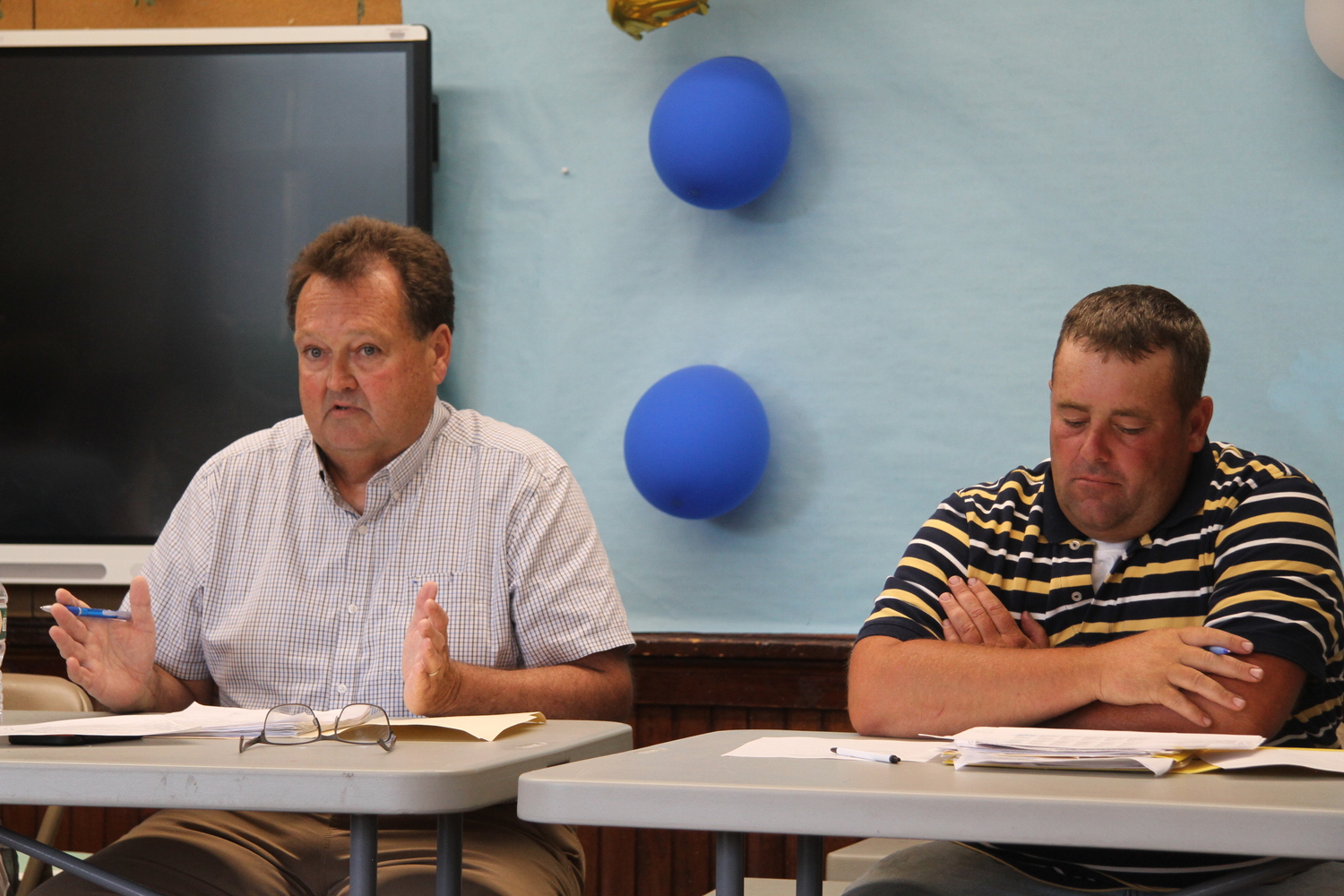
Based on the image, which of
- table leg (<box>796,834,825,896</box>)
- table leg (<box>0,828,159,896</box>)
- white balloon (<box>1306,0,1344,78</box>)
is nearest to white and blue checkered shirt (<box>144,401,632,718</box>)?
table leg (<box>0,828,159,896</box>)

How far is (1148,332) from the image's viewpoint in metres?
1.60

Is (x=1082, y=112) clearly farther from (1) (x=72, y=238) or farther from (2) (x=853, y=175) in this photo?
(1) (x=72, y=238)

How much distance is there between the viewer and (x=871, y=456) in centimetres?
273

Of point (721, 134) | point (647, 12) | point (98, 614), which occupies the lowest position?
point (98, 614)

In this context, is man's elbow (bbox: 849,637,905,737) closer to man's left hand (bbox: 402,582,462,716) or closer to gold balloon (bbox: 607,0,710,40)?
man's left hand (bbox: 402,582,462,716)

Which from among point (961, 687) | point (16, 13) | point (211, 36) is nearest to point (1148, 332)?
point (961, 687)

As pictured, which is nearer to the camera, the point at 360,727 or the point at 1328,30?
the point at 360,727

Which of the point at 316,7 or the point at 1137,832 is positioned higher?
the point at 316,7

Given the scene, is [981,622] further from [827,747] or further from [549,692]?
[549,692]

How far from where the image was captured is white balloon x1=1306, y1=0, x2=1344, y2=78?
234cm

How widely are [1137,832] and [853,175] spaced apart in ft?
6.74

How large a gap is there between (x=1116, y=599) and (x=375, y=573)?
3.52 ft

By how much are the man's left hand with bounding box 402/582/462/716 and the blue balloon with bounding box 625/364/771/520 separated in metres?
1.05

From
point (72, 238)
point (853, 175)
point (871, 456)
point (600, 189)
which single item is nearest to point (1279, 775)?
point (871, 456)
